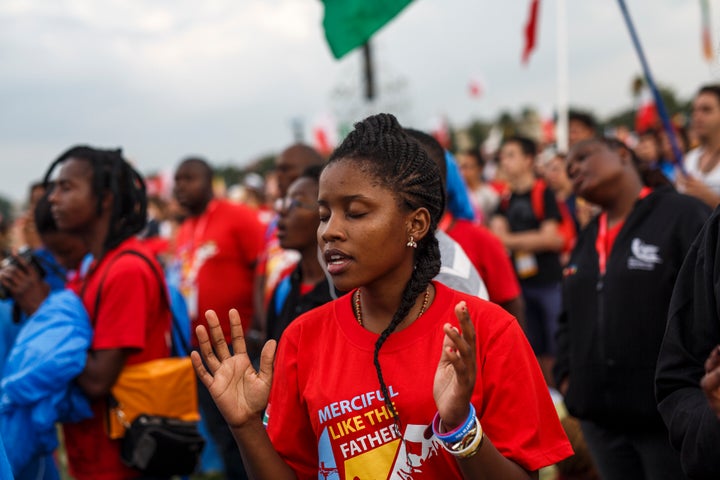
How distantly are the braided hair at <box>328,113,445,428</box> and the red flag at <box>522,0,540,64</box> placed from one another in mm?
9543

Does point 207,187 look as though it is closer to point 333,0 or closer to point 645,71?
point 333,0

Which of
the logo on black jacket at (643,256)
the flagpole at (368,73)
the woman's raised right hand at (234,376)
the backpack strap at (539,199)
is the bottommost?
the backpack strap at (539,199)

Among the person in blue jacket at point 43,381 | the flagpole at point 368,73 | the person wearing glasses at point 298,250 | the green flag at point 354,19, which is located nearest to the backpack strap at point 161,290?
the person in blue jacket at point 43,381

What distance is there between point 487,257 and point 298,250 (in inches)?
40.9

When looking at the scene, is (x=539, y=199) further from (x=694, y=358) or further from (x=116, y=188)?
(x=694, y=358)

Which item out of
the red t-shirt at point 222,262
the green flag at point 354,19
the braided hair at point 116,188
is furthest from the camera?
the red t-shirt at point 222,262

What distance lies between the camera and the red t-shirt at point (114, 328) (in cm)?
357

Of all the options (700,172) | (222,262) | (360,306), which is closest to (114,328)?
(360,306)

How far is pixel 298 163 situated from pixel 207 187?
Answer: 4.61 feet

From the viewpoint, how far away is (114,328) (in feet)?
11.7

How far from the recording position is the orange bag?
11.9 ft

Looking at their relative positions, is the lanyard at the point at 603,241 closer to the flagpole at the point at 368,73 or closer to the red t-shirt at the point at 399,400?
the red t-shirt at the point at 399,400

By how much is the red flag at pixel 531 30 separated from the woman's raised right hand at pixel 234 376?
10.0 metres

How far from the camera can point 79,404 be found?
3.56 meters
